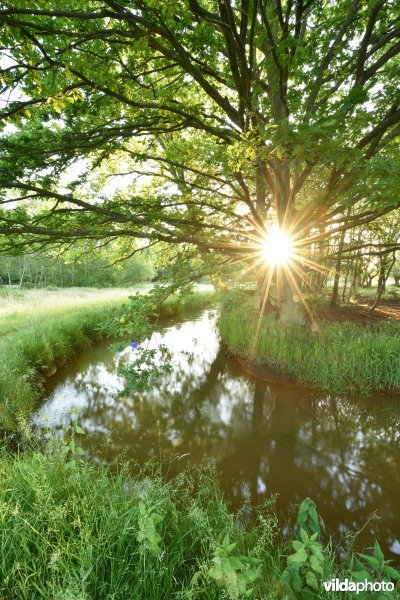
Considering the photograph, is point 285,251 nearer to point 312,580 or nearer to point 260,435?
point 260,435

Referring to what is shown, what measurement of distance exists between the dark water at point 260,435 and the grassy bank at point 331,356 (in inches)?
19.7

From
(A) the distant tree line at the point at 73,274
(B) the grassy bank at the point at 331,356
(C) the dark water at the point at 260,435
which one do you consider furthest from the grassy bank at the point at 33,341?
(A) the distant tree line at the point at 73,274

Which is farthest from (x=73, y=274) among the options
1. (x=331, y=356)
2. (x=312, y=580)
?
(x=312, y=580)

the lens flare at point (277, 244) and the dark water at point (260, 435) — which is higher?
the lens flare at point (277, 244)

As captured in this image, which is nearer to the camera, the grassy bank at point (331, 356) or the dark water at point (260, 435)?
the dark water at point (260, 435)

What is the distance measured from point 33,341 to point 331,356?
9157mm

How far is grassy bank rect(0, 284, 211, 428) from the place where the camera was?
19.8 feet

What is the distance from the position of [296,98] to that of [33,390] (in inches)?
365

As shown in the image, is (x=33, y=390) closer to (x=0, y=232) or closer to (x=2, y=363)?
(x=2, y=363)

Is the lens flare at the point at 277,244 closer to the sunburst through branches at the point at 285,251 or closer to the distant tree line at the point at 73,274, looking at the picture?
the sunburst through branches at the point at 285,251

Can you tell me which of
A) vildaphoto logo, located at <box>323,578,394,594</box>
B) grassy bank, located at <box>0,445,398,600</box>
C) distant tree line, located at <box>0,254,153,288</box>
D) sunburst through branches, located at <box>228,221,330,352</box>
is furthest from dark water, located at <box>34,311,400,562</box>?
distant tree line, located at <box>0,254,153,288</box>

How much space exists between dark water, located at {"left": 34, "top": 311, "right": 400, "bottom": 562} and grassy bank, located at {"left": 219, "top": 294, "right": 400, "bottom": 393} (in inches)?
19.7

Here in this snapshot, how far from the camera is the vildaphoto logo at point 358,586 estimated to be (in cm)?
191

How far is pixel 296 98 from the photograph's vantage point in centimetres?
554
